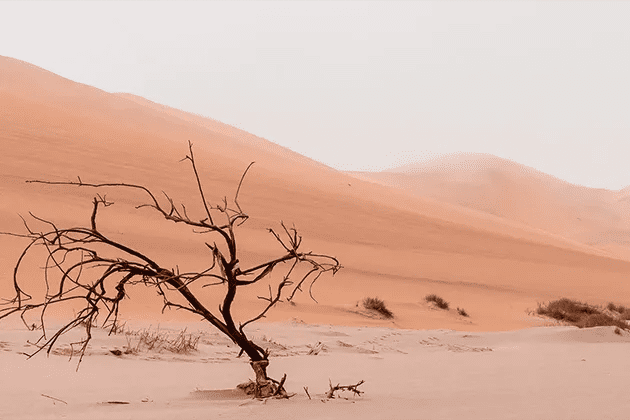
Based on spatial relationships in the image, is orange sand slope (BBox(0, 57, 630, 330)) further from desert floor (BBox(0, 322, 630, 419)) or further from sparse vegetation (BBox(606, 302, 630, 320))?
desert floor (BBox(0, 322, 630, 419))

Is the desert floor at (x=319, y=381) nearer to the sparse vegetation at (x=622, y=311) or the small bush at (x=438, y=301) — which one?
the small bush at (x=438, y=301)

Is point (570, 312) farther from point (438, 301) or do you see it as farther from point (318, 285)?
point (318, 285)

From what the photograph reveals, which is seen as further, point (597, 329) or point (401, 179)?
point (401, 179)

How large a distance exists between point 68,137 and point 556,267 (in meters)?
18.5

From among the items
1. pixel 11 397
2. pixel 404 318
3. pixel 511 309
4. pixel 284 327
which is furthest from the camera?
pixel 511 309

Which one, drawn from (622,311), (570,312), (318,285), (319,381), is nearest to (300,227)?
(318,285)

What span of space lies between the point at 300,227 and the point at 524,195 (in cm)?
5447

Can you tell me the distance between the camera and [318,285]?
1558 centimetres

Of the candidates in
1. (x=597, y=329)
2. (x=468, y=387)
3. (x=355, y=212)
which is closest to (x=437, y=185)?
(x=355, y=212)

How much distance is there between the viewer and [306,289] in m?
14.5

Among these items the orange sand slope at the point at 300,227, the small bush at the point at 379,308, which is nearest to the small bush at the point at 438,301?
the orange sand slope at the point at 300,227

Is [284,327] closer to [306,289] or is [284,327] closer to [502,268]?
[306,289]

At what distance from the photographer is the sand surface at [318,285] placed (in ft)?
12.6

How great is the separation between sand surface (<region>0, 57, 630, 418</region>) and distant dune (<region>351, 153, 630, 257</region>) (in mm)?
26723
